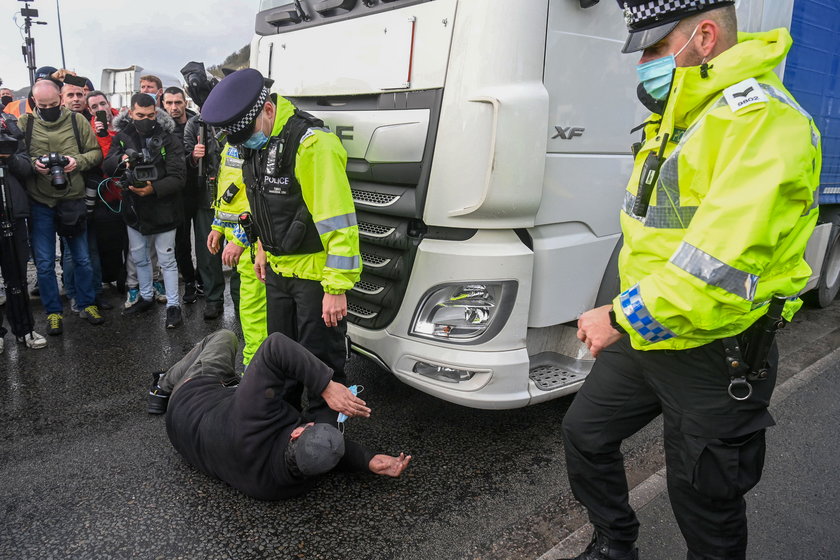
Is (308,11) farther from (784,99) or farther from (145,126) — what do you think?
(784,99)

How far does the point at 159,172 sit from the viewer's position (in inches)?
196

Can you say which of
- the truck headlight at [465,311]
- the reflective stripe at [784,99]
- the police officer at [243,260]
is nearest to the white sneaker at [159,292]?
the police officer at [243,260]

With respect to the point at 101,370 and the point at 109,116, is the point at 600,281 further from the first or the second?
the point at 109,116

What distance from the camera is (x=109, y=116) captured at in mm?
5977

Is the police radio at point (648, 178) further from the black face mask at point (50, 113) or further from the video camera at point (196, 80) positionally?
the black face mask at point (50, 113)

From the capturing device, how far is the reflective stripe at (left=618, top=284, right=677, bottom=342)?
1.52 metres

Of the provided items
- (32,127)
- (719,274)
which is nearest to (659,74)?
(719,274)

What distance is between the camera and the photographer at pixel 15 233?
4336mm

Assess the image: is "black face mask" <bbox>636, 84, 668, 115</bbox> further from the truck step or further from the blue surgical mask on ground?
the truck step

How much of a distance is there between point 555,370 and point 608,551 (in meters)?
1.20

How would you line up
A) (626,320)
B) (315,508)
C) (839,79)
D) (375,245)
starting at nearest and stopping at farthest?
1. (626,320)
2. (315,508)
3. (375,245)
4. (839,79)

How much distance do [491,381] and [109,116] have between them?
16.5 feet

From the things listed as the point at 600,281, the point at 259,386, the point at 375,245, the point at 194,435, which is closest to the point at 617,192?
Answer: the point at 600,281

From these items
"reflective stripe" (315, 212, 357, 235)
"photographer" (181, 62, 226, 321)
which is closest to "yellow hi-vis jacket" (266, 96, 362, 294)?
"reflective stripe" (315, 212, 357, 235)
